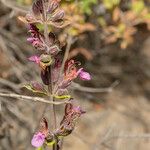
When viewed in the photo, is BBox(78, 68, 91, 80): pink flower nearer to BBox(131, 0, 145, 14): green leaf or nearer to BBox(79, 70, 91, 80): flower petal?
BBox(79, 70, 91, 80): flower petal

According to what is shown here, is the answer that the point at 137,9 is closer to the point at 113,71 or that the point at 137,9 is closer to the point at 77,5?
the point at 77,5

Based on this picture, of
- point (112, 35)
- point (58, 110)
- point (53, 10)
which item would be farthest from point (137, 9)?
point (53, 10)

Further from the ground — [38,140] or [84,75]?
[84,75]

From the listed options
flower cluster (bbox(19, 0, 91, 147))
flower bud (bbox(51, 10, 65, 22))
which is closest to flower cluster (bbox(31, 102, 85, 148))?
flower cluster (bbox(19, 0, 91, 147))

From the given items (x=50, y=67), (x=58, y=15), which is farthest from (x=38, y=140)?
(x=58, y=15)

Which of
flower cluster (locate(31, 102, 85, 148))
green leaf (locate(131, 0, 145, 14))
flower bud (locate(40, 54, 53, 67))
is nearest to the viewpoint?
flower bud (locate(40, 54, 53, 67))

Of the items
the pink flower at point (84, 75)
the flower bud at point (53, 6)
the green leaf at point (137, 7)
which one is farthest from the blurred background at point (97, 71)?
the flower bud at point (53, 6)

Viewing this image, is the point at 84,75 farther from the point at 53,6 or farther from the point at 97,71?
the point at 97,71

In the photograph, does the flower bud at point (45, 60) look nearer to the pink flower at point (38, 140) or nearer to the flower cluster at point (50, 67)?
the flower cluster at point (50, 67)

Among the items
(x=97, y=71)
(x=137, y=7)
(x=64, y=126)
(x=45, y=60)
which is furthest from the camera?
(x=97, y=71)
